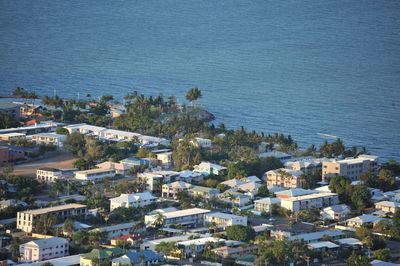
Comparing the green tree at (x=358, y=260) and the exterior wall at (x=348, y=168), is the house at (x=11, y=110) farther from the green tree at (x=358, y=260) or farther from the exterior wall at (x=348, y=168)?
the green tree at (x=358, y=260)

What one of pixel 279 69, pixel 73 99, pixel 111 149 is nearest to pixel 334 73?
pixel 279 69

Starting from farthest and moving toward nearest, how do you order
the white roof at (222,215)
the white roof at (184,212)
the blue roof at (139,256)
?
the white roof at (184,212) < the white roof at (222,215) < the blue roof at (139,256)

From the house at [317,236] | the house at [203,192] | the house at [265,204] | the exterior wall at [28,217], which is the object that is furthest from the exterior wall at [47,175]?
the house at [317,236]

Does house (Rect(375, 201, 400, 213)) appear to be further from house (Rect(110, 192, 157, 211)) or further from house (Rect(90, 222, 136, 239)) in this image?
Answer: house (Rect(90, 222, 136, 239))

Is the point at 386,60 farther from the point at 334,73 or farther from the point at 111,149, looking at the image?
the point at 111,149

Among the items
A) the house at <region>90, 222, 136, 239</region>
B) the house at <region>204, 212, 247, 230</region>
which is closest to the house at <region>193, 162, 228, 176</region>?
the house at <region>204, 212, 247, 230</region>

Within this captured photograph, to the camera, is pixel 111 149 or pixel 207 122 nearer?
pixel 111 149

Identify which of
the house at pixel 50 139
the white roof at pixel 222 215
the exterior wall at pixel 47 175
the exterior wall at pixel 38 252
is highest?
the house at pixel 50 139
